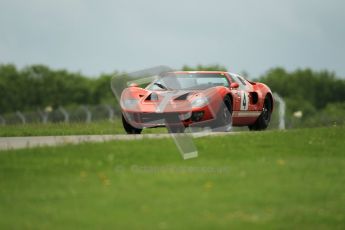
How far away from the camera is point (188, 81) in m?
19.6

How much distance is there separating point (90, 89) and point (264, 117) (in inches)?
4239

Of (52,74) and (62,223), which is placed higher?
(62,223)

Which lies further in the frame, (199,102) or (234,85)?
(234,85)

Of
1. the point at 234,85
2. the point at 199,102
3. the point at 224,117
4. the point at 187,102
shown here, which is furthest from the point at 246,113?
the point at 187,102

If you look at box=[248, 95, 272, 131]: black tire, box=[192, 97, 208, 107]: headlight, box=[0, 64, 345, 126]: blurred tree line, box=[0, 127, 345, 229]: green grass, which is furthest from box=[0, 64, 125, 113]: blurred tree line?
box=[0, 127, 345, 229]: green grass

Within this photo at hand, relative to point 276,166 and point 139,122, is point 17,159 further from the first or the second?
point 139,122

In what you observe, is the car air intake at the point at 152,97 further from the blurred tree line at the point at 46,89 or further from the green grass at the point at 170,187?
the blurred tree line at the point at 46,89

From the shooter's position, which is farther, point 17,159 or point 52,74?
point 52,74

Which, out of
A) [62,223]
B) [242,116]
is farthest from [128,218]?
[242,116]

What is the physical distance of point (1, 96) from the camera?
393 ft

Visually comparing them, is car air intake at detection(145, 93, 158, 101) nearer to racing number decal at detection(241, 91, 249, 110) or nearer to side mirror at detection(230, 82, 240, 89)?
side mirror at detection(230, 82, 240, 89)

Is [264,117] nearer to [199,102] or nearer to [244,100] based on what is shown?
[244,100]

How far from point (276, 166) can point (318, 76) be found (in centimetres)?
12731

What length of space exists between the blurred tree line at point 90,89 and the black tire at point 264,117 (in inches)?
3128
